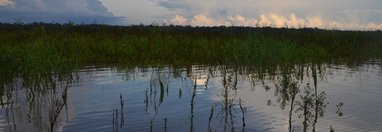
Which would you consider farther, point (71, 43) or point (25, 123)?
point (71, 43)

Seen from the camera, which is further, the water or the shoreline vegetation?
the shoreline vegetation

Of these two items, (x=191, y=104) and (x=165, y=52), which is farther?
(x=165, y=52)

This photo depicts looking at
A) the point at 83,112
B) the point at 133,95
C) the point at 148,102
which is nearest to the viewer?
the point at 83,112

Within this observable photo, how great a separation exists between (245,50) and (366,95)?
5233 mm

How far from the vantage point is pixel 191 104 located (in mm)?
6289

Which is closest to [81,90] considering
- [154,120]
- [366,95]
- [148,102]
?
[148,102]

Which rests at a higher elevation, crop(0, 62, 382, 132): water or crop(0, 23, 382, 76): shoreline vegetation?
crop(0, 23, 382, 76): shoreline vegetation

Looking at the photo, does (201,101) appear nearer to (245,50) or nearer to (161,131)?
(161,131)

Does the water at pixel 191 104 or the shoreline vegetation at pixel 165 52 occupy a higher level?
the shoreline vegetation at pixel 165 52

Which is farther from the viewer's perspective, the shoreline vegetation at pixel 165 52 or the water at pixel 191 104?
the shoreline vegetation at pixel 165 52

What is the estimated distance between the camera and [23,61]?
33.3ft

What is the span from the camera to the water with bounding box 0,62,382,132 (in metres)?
6.45

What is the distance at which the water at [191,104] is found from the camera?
21.2ft

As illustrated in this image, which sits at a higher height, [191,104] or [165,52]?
[165,52]
